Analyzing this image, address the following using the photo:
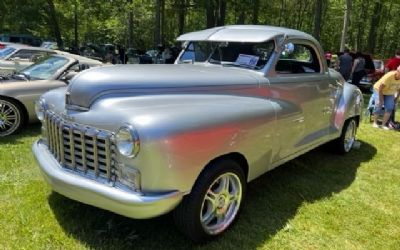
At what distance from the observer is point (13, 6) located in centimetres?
3039

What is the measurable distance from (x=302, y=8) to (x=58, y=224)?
152 ft

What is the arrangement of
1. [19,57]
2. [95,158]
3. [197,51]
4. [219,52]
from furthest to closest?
[19,57], [197,51], [219,52], [95,158]

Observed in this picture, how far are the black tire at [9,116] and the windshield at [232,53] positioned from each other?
Answer: 3.28m

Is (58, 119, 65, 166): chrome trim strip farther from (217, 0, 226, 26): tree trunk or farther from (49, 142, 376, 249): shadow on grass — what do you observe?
(217, 0, 226, 26): tree trunk

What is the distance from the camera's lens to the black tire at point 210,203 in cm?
346

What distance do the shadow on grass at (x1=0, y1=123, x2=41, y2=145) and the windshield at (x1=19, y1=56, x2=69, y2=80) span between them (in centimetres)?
89

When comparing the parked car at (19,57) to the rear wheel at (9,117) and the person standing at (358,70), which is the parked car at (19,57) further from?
the person standing at (358,70)

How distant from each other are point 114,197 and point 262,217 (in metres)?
1.80

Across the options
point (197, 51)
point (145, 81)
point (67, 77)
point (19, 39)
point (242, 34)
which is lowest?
point (19, 39)

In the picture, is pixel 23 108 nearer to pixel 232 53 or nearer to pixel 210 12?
pixel 232 53

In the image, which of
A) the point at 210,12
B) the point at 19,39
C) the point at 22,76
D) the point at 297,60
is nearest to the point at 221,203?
the point at 297,60

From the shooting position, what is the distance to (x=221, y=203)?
12.8 feet

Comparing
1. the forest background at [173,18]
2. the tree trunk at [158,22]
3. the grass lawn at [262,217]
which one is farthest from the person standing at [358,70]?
the tree trunk at [158,22]

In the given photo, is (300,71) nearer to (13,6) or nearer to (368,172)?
(368,172)
